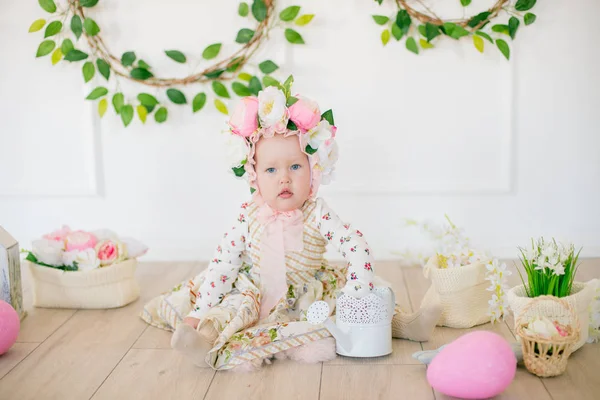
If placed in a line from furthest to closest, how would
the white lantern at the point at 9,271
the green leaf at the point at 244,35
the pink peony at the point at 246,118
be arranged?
the green leaf at the point at 244,35 < the white lantern at the point at 9,271 < the pink peony at the point at 246,118

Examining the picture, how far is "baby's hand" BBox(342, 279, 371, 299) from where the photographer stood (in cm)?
208

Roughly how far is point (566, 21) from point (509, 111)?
1.41ft

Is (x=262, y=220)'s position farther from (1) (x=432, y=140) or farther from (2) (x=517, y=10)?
(2) (x=517, y=10)

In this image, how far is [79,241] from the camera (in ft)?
8.57

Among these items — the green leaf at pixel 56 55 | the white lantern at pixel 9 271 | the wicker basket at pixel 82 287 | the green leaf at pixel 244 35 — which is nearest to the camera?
the white lantern at pixel 9 271

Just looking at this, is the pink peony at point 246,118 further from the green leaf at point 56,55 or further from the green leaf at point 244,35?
the green leaf at point 56,55

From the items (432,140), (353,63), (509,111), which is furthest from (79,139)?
(509,111)

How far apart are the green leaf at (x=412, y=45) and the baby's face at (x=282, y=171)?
3.51 ft

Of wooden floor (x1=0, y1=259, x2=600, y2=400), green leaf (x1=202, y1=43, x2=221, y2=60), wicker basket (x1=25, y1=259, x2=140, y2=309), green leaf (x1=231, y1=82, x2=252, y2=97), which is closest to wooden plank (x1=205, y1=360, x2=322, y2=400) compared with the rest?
wooden floor (x1=0, y1=259, x2=600, y2=400)

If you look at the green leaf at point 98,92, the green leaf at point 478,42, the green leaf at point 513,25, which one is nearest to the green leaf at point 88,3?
the green leaf at point 98,92

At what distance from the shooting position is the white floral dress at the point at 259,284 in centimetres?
209

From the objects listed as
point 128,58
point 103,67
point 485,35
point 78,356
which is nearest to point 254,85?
point 128,58

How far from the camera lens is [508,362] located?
1.74 metres

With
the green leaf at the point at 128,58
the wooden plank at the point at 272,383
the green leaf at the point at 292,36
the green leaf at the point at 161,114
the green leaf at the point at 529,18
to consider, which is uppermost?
the green leaf at the point at 529,18
